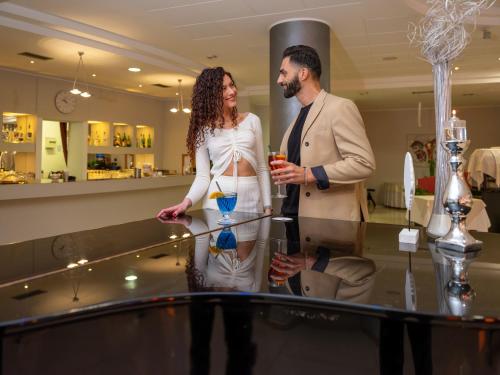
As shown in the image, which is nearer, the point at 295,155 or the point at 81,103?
the point at 295,155

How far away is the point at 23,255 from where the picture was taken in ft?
4.47

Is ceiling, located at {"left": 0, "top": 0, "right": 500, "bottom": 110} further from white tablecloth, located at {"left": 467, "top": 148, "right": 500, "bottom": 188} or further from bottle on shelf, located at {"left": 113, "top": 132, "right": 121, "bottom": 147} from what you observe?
white tablecloth, located at {"left": 467, "top": 148, "right": 500, "bottom": 188}

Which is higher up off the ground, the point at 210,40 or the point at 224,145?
the point at 210,40

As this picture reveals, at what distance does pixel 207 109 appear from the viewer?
2.60m

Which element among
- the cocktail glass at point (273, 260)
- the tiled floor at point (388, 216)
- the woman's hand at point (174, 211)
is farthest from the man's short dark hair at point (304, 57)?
the tiled floor at point (388, 216)

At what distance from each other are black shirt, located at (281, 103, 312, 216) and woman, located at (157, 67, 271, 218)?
131 millimetres

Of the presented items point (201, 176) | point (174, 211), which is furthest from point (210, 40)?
point (174, 211)

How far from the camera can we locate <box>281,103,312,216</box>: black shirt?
2.42 m

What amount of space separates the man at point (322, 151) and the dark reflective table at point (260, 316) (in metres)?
0.86

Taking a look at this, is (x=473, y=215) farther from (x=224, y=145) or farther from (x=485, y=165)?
(x=224, y=145)

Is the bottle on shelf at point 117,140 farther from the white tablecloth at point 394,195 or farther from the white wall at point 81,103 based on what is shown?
the white tablecloth at point 394,195

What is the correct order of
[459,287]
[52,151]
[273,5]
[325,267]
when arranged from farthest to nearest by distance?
1. [52,151]
2. [273,5]
3. [325,267]
4. [459,287]

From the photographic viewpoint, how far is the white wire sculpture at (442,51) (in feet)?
5.12

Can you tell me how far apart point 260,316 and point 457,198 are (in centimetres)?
76
